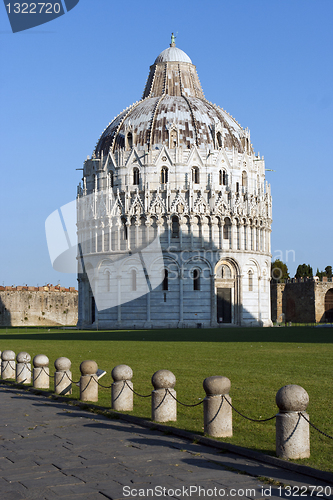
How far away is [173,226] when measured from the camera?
66.1 metres

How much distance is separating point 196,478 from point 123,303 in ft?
194

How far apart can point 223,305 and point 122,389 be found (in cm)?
5525

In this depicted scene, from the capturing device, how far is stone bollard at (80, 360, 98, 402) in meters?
13.8

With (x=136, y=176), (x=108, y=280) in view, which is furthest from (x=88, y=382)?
(x=136, y=176)

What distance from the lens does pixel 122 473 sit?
309 inches

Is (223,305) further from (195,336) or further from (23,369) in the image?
(23,369)

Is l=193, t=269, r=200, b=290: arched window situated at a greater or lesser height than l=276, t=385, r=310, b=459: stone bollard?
greater

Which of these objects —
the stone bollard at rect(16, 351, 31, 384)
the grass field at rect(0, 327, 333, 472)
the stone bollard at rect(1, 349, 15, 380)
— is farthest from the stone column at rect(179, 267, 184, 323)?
the stone bollard at rect(16, 351, 31, 384)

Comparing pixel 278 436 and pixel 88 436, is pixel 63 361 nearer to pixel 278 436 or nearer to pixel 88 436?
pixel 88 436

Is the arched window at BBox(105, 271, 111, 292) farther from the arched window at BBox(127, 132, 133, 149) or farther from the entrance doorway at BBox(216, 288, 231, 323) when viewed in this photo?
the arched window at BBox(127, 132, 133, 149)

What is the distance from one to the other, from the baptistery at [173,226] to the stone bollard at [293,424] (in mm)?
56616

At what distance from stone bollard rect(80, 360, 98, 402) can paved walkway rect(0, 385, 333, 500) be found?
2.71 metres

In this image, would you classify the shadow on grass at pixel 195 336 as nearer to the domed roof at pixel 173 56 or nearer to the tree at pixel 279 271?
the domed roof at pixel 173 56

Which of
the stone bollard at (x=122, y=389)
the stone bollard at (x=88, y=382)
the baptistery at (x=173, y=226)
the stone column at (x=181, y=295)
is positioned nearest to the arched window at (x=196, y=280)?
the baptistery at (x=173, y=226)
